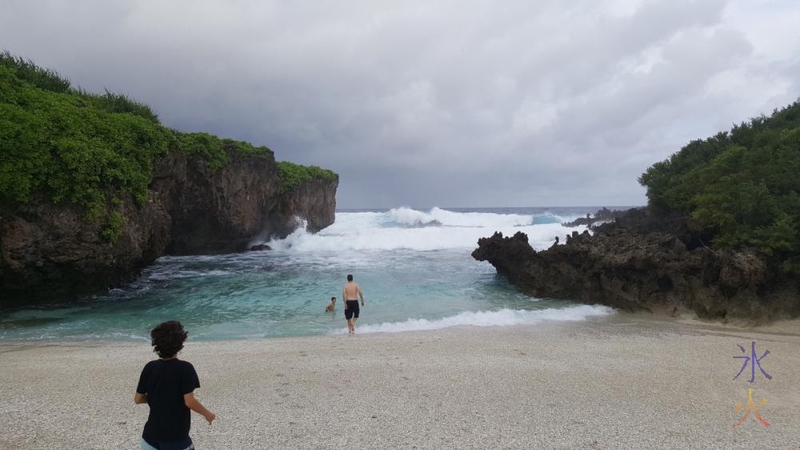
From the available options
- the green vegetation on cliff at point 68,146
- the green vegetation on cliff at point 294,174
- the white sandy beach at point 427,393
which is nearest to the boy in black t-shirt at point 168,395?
the white sandy beach at point 427,393

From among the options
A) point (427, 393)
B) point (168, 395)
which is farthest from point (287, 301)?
point (168, 395)

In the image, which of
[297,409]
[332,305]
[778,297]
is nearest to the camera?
[297,409]

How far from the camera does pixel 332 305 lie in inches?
519

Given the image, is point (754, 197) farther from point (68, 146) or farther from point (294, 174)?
point (294, 174)

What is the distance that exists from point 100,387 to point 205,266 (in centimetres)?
1771

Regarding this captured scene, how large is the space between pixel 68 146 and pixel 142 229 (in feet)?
13.1

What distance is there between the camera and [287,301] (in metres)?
14.4

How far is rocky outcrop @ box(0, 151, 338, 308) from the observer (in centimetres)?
1162

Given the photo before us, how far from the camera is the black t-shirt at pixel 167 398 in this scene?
3.19 meters

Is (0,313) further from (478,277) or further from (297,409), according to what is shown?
(478,277)

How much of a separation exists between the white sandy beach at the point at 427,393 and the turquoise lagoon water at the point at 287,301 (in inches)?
70.9

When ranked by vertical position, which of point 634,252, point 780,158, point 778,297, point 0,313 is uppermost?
point 780,158

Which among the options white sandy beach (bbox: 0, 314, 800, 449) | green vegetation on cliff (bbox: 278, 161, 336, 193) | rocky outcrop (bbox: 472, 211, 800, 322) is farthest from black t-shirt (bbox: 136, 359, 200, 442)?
green vegetation on cliff (bbox: 278, 161, 336, 193)

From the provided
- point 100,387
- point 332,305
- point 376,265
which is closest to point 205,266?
point 376,265
